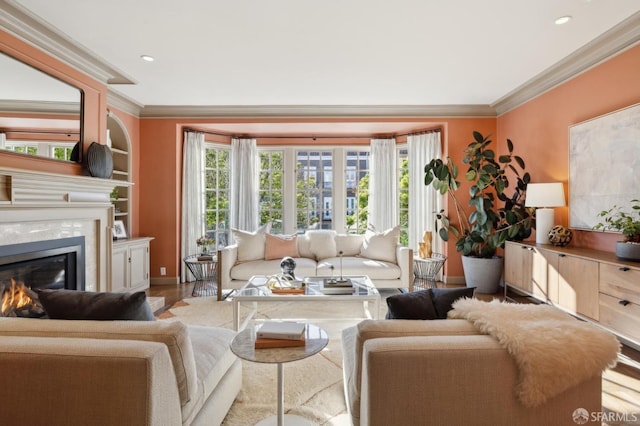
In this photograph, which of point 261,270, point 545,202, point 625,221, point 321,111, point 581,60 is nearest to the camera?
point 625,221

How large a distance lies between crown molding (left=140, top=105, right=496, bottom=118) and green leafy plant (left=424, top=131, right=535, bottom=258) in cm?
63

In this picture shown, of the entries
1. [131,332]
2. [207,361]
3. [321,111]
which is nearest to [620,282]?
[207,361]

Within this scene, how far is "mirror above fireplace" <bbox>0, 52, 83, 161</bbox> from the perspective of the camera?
8.69 ft

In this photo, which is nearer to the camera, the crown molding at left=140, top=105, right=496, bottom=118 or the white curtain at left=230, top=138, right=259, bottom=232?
the crown molding at left=140, top=105, right=496, bottom=118

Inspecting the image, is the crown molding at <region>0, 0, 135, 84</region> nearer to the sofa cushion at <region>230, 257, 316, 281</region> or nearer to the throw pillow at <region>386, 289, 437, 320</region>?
the sofa cushion at <region>230, 257, 316, 281</region>

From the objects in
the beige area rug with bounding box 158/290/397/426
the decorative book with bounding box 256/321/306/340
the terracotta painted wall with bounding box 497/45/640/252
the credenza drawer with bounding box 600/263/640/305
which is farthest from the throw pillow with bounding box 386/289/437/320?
the terracotta painted wall with bounding box 497/45/640/252

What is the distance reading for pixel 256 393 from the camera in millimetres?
2195

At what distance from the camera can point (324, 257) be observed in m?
4.82

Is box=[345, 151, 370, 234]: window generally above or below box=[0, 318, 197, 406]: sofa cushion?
above

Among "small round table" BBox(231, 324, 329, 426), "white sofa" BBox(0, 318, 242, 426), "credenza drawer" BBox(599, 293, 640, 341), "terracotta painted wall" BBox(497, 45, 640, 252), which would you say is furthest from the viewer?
"terracotta painted wall" BBox(497, 45, 640, 252)

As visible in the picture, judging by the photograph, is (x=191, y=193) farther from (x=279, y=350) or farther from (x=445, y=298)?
(x=445, y=298)

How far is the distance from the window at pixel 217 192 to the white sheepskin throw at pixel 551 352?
5.00 metres

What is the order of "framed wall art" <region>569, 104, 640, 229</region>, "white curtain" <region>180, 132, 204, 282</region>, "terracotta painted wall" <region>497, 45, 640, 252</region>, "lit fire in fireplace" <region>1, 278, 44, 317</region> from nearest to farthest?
"lit fire in fireplace" <region>1, 278, 44, 317</region>
"framed wall art" <region>569, 104, 640, 229</region>
"terracotta painted wall" <region>497, 45, 640, 252</region>
"white curtain" <region>180, 132, 204, 282</region>

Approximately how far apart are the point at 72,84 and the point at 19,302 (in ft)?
6.67
